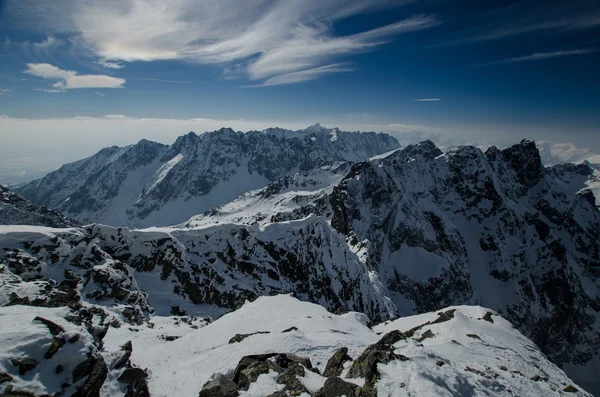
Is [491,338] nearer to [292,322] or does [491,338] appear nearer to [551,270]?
[292,322]

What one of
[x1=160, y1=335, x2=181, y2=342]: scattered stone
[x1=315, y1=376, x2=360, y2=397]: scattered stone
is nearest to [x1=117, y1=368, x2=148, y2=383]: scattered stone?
[x1=315, y1=376, x2=360, y2=397]: scattered stone

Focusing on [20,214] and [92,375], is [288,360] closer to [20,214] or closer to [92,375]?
[92,375]

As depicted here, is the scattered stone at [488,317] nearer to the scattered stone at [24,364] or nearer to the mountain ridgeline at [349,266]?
the mountain ridgeline at [349,266]

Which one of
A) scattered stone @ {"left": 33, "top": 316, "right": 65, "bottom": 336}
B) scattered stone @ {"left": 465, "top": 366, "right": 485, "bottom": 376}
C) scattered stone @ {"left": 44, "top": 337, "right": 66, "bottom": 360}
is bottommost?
scattered stone @ {"left": 465, "top": 366, "right": 485, "bottom": 376}

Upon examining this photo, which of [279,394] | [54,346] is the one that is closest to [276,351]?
[279,394]

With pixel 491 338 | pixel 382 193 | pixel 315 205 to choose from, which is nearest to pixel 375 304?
pixel 491 338

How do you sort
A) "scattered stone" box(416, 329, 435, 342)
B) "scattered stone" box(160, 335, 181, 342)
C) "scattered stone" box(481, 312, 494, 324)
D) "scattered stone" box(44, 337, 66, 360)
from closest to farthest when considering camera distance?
"scattered stone" box(44, 337, 66, 360)
"scattered stone" box(416, 329, 435, 342)
"scattered stone" box(160, 335, 181, 342)
"scattered stone" box(481, 312, 494, 324)

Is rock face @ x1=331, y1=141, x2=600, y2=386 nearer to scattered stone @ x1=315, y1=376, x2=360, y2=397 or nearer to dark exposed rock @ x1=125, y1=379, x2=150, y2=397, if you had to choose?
scattered stone @ x1=315, y1=376, x2=360, y2=397
